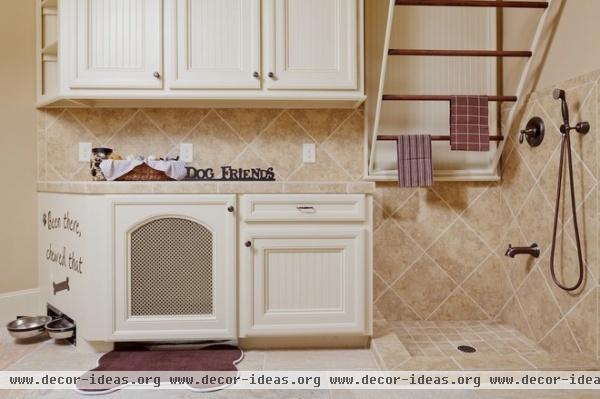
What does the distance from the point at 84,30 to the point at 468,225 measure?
2406mm

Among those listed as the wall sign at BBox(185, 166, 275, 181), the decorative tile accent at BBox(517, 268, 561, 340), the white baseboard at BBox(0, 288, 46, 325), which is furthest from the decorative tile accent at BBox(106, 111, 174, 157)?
the decorative tile accent at BBox(517, 268, 561, 340)

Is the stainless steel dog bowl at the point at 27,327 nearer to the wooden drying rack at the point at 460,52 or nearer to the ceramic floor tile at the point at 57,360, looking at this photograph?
the ceramic floor tile at the point at 57,360

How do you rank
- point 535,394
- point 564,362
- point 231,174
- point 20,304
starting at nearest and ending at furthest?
1. point 535,394
2. point 564,362
3. point 231,174
4. point 20,304

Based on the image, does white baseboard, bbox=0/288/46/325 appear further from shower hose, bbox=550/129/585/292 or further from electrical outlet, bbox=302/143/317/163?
shower hose, bbox=550/129/585/292

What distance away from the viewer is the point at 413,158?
2.18 meters

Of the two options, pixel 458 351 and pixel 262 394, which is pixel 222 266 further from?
pixel 458 351

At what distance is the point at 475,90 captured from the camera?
7.71 feet

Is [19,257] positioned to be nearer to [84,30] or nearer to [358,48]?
[84,30]

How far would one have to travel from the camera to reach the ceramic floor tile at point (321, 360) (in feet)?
6.00

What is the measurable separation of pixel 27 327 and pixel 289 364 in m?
1.42

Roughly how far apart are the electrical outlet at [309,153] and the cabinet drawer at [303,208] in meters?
0.54

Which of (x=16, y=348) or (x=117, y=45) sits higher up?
(x=117, y=45)

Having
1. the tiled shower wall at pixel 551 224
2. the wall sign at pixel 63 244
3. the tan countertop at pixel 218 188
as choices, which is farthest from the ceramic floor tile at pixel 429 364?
the wall sign at pixel 63 244

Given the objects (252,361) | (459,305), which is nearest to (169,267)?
(252,361)
